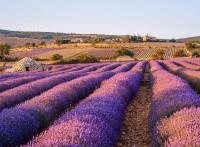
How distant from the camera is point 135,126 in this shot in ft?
25.7

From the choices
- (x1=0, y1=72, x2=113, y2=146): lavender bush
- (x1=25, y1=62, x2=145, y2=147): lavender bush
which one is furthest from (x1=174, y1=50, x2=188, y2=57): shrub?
(x1=25, y1=62, x2=145, y2=147): lavender bush

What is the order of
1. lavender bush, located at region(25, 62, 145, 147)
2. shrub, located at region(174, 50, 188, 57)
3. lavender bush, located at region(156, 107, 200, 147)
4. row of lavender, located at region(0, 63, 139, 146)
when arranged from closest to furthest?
lavender bush, located at region(156, 107, 200, 147)
lavender bush, located at region(25, 62, 145, 147)
row of lavender, located at region(0, 63, 139, 146)
shrub, located at region(174, 50, 188, 57)

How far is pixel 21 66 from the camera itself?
106 ft

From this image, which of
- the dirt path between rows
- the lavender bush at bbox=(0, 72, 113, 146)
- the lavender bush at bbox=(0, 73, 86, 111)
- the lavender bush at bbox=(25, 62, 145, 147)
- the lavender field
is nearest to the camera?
the lavender bush at bbox=(25, 62, 145, 147)

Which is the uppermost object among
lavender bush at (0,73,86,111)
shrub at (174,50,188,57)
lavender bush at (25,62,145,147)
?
lavender bush at (25,62,145,147)

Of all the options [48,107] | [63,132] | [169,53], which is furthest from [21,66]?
[169,53]

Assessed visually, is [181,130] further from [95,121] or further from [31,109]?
[31,109]

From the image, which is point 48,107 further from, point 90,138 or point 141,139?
point 90,138

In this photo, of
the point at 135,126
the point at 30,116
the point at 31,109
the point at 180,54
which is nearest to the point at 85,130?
the point at 30,116

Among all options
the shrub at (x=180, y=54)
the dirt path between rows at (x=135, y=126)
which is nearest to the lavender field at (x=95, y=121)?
the dirt path between rows at (x=135, y=126)

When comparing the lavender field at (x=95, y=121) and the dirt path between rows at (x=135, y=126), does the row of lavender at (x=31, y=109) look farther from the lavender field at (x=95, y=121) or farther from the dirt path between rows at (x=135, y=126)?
the dirt path between rows at (x=135, y=126)

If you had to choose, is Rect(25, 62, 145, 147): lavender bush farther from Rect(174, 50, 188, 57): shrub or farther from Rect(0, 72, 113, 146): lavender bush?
Rect(174, 50, 188, 57): shrub

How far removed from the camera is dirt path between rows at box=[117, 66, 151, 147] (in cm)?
654

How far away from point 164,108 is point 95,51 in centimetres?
5480
